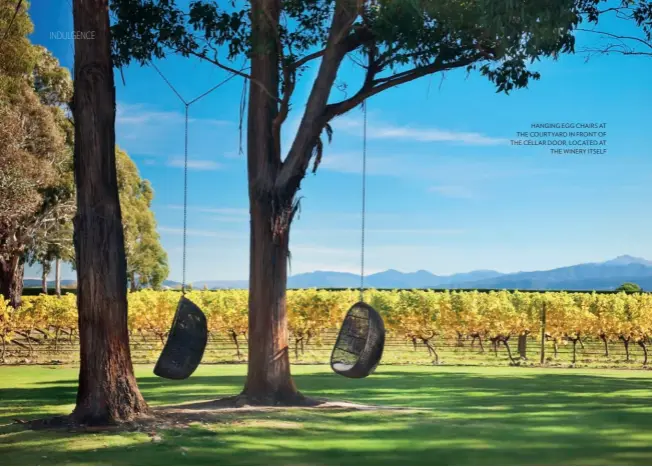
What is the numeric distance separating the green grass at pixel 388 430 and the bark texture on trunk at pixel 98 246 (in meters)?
0.53

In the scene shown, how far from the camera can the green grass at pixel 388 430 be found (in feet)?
20.5

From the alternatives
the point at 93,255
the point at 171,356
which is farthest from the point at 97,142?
the point at 171,356

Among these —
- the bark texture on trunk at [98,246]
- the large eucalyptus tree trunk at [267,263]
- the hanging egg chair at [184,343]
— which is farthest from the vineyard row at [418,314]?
the bark texture on trunk at [98,246]

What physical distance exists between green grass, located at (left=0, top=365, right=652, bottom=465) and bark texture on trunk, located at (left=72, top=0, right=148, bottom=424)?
21.0 inches

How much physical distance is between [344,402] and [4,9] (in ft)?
47.6

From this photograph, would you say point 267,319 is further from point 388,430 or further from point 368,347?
point 388,430

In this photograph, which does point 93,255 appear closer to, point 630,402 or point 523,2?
point 523,2

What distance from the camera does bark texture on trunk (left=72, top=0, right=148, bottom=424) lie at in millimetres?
7363

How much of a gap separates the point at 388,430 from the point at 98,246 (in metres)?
3.16

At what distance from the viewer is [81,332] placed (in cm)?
745

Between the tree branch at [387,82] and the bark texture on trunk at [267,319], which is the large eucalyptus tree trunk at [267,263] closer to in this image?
the bark texture on trunk at [267,319]

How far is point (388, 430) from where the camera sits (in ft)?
24.6

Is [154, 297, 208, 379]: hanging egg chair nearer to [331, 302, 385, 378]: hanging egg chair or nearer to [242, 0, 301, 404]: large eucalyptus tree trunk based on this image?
[242, 0, 301, 404]: large eucalyptus tree trunk

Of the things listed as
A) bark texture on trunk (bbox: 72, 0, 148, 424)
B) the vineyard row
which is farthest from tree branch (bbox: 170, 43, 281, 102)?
the vineyard row
